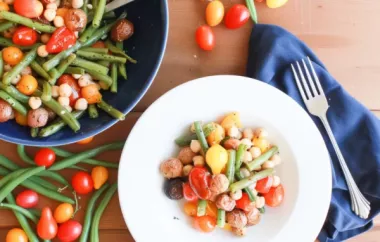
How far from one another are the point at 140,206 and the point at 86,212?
0.19m

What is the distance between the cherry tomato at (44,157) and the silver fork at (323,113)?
70cm

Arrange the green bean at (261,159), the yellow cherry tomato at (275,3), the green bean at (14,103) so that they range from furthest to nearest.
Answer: the yellow cherry tomato at (275,3) < the green bean at (261,159) < the green bean at (14,103)

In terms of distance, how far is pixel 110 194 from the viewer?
139cm

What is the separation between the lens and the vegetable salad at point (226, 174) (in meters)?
1.26

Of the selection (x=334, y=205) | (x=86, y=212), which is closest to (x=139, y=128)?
(x=86, y=212)

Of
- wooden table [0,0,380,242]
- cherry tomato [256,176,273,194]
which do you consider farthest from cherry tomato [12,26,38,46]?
cherry tomato [256,176,273,194]

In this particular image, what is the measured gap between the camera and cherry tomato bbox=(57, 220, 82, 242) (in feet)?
4.46

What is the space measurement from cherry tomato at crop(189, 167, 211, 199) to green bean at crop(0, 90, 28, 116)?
436 millimetres

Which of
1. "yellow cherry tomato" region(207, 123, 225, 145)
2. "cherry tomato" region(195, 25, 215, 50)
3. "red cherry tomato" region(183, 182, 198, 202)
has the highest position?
"cherry tomato" region(195, 25, 215, 50)

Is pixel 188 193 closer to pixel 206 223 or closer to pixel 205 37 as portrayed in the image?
pixel 206 223

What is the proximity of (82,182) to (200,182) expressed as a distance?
0.34 metres

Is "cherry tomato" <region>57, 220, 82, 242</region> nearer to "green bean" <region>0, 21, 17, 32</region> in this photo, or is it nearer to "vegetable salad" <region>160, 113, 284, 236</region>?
"vegetable salad" <region>160, 113, 284, 236</region>

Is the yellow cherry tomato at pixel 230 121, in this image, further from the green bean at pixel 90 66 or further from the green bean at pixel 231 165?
the green bean at pixel 90 66

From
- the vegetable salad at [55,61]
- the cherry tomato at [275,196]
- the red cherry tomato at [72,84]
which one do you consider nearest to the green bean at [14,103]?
the vegetable salad at [55,61]
